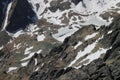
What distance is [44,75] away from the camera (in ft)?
423

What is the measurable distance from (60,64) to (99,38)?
16.9 metres

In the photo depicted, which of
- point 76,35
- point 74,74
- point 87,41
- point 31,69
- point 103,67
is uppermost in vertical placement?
point 103,67

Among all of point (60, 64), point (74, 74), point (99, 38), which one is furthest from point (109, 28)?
point (74, 74)

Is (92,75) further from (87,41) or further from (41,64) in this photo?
(41,64)

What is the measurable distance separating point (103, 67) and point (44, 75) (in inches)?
1715

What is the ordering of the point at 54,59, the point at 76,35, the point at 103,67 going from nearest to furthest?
1. the point at 103,67
2. the point at 54,59
3. the point at 76,35

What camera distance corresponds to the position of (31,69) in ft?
582

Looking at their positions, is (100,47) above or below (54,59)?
above

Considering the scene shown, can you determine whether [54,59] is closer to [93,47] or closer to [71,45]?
[71,45]

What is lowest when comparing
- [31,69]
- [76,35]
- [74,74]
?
[31,69]

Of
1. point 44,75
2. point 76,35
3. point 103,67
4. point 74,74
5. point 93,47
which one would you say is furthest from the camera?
point 76,35

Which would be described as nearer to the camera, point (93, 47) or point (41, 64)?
point (93, 47)

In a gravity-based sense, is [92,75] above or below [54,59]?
above

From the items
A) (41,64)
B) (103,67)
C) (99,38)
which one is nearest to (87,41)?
(99,38)
